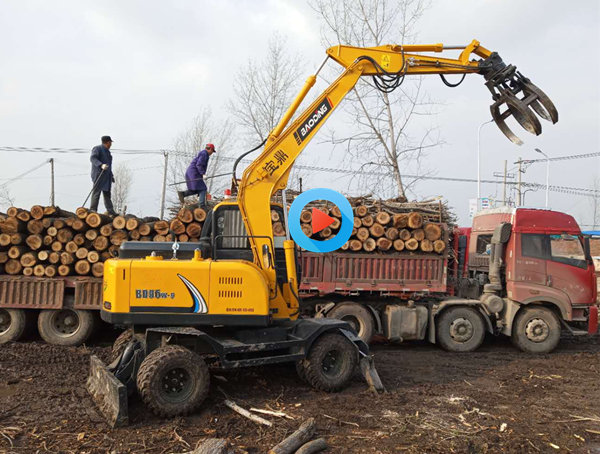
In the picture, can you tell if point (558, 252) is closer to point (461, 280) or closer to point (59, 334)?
point (461, 280)

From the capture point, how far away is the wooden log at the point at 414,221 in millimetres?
10430

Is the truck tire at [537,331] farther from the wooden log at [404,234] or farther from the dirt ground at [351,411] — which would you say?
the wooden log at [404,234]

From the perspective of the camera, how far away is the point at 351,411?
6152mm

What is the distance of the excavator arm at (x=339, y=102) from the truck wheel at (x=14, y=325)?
5.36 meters

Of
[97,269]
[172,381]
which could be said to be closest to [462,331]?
[172,381]

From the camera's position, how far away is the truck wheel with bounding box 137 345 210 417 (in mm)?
5707

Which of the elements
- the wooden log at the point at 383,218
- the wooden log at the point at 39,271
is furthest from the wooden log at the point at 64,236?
the wooden log at the point at 383,218

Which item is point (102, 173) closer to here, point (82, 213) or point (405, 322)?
point (82, 213)

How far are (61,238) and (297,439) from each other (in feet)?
22.3

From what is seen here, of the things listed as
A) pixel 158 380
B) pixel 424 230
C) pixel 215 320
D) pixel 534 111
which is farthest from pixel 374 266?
pixel 158 380

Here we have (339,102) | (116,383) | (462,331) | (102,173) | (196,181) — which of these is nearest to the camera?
(116,383)

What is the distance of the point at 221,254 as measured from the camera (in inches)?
276

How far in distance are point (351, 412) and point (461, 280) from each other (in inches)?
239

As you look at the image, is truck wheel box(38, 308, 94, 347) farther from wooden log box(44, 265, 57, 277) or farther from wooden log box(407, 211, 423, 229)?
wooden log box(407, 211, 423, 229)
